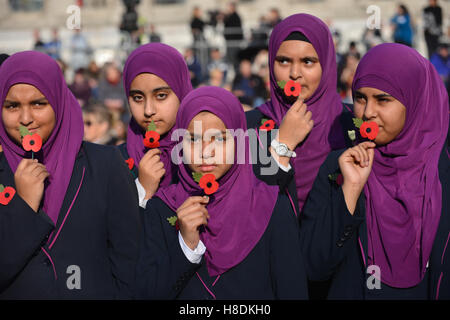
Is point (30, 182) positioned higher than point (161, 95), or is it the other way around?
point (161, 95)

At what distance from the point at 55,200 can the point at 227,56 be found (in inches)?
594

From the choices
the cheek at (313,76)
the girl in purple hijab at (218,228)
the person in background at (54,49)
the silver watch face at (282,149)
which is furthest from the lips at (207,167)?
the person in background at (54,49)

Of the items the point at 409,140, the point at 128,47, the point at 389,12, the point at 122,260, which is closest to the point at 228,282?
the point at 122,260

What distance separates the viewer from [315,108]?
4578 mm

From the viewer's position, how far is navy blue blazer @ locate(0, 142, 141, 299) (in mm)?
3500

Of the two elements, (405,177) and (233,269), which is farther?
(405,177)

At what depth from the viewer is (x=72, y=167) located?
3.76 m

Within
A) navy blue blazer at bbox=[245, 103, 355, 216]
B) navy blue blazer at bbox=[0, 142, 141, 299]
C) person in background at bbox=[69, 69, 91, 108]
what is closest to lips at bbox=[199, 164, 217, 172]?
navy blue blazer at bbox=[0, 142, 141, 299]

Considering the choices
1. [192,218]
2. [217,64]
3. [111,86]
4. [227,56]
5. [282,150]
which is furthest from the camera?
[227,56]

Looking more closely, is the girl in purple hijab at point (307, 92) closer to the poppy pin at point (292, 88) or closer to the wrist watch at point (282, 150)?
the poppy pin at point (292, 88)

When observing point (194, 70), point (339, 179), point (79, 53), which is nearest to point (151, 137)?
point (339, 179)

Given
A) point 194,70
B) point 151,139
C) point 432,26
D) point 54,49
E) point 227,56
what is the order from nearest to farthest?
point 151,139 < point 194,70 < point 54,49 < point 432,26 < point 227,56

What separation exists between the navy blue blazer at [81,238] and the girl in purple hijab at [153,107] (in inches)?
19.8

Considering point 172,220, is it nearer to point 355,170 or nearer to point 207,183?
point 207,183
